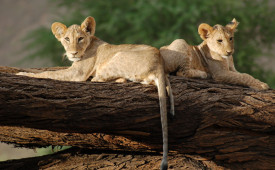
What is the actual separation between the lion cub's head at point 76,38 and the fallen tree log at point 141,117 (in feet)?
2.88

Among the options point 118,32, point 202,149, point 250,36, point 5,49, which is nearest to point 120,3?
point 118,32

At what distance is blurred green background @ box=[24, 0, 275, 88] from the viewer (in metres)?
11.0

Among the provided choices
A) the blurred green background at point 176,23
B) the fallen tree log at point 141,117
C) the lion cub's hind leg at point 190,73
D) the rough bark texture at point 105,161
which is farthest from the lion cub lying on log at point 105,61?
the blurred green background at point 176,23

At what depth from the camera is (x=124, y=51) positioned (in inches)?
162

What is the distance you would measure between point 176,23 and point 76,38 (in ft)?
24.8

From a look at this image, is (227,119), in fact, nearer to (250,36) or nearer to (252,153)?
(252,153)

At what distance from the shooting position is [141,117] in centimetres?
336

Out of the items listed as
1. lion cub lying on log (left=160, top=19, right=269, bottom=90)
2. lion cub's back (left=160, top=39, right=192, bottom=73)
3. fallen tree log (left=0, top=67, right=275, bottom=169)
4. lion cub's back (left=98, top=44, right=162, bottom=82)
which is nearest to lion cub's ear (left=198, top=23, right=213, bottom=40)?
lion cub lying on log (left=160, top=19, right=269, bottom=90)

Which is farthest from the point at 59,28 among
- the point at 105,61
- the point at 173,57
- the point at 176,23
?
the point at 176,23

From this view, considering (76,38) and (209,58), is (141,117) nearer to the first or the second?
(76,38)

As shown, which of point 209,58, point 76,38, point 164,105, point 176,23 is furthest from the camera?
point 176,23

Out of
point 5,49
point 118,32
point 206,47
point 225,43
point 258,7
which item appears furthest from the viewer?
point 5,49

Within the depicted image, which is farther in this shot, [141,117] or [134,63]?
[134,63]

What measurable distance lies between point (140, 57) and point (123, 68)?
0.22 metres
